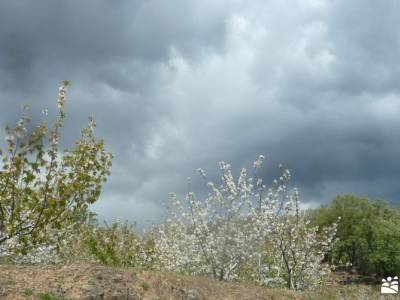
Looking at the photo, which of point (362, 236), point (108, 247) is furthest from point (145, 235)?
point (362, 236)

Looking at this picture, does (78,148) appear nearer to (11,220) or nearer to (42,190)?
(42,190)

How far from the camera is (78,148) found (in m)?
16.5

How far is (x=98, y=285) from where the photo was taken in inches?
602

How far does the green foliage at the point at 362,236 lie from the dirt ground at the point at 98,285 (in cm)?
4969

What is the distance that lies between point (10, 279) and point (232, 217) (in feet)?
34.6

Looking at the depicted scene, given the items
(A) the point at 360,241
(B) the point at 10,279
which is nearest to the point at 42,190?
(B) the point at 10,279

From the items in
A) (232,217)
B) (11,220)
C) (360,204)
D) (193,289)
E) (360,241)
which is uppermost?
(360,204)

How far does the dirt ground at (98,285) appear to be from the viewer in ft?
47.9

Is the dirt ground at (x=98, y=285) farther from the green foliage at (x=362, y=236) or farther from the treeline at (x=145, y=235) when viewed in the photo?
the green foliage at (x=362, y=236)

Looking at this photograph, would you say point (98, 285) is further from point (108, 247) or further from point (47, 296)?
point (108, 247)

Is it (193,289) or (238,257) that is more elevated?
(238,257)

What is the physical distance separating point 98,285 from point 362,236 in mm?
56793

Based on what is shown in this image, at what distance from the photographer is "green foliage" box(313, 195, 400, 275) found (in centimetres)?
6506

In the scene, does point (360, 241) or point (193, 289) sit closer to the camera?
point (193, 289)
